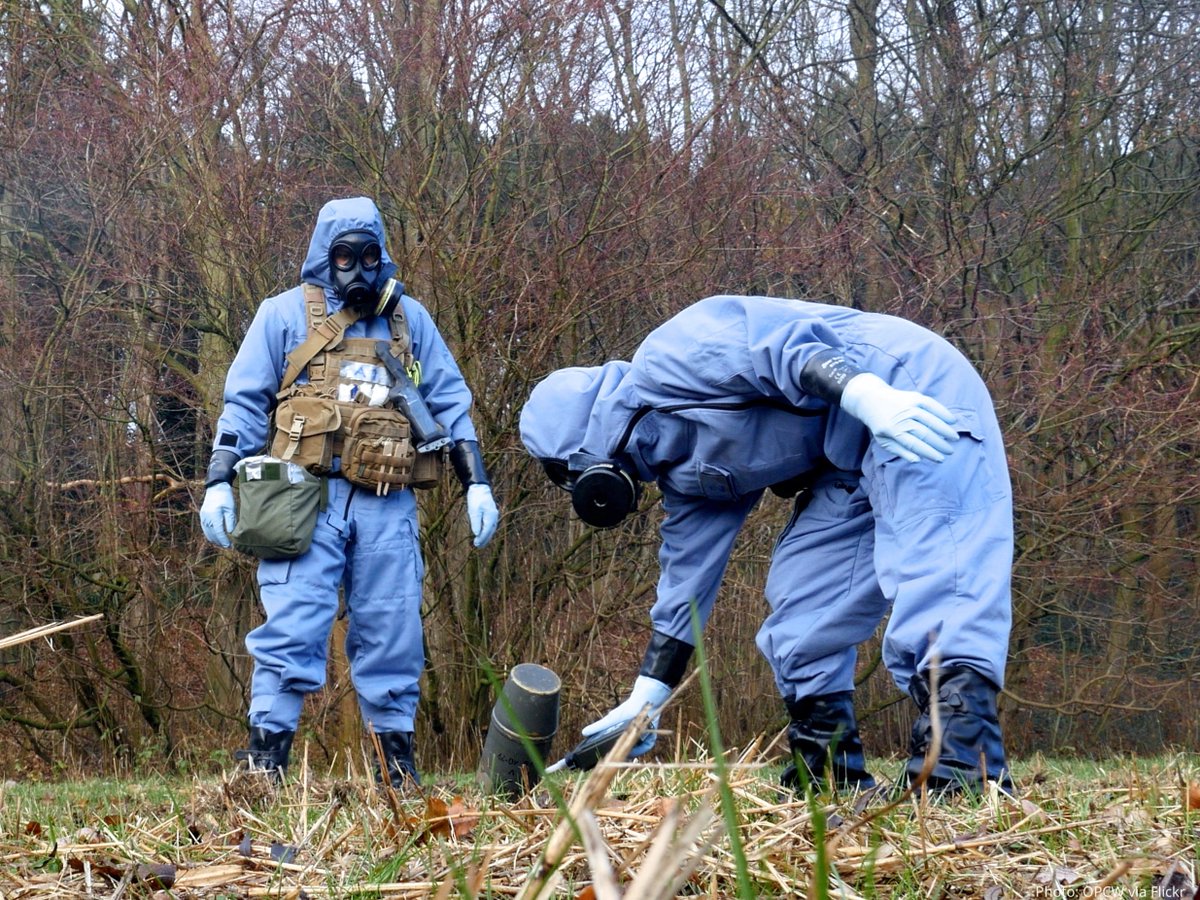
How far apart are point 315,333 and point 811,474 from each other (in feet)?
6.71

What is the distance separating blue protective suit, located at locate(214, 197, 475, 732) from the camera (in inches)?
169

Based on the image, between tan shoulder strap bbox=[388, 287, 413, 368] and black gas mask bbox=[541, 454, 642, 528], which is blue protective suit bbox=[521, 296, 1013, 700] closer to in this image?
black gas mask bbox=[541, 454, 642, 528]

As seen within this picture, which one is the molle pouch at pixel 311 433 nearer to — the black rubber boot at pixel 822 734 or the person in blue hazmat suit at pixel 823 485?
the person in blue hazmat suit at pixel 823 485

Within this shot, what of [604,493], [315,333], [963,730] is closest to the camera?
[963,730]

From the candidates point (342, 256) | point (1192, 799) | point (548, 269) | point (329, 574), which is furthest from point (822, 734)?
point (548, 269)

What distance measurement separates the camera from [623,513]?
357 centimetres

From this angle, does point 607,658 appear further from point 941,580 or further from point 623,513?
point 941,580

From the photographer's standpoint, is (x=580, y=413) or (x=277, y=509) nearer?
(x=580, y=413)

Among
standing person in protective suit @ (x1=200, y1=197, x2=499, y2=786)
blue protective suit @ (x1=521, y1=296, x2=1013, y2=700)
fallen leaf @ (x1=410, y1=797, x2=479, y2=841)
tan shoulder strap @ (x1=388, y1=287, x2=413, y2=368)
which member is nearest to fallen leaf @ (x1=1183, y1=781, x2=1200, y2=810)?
blue protective suit @ (x1=521, y1=296, x2=1013, y2=700)

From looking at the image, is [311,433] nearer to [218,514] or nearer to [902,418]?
[218,514]

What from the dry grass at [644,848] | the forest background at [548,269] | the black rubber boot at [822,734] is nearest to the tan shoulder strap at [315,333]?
the black rubber boot at [822,734]

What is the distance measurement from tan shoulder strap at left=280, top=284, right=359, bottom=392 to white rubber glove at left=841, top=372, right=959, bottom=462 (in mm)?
2306

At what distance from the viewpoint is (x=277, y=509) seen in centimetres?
434

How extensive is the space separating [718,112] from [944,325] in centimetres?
232
